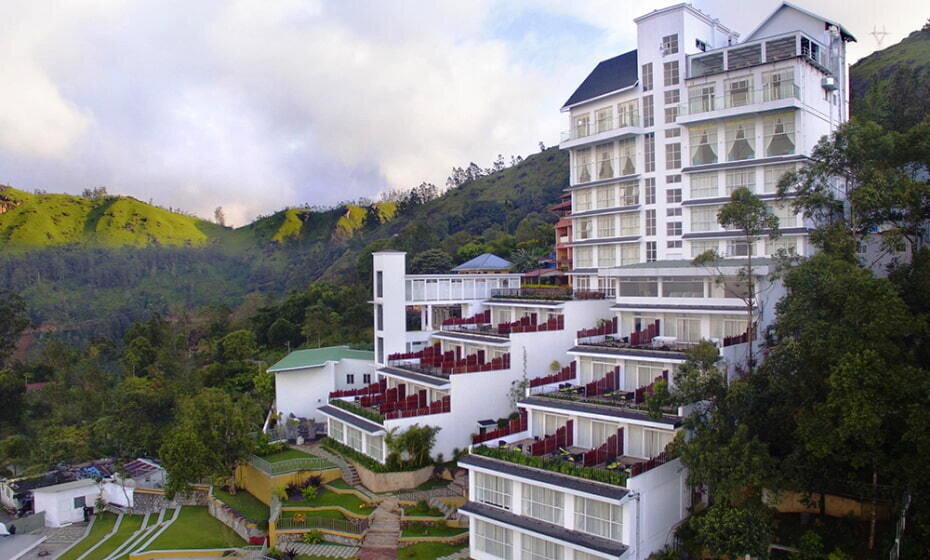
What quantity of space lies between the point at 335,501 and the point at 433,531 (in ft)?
15.6

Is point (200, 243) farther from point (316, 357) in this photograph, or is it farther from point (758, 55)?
point (758, 55)

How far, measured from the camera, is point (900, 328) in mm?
15328

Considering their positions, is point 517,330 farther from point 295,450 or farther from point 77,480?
point 77,480

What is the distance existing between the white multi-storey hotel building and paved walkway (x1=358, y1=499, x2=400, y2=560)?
9.94ft

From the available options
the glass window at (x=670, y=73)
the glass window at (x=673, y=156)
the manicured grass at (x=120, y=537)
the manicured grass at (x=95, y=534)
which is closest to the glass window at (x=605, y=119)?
the glass window at (x=670, y=73)

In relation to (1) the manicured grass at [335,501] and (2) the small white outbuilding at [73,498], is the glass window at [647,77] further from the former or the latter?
(2) the small white outbuilding at [73,498]

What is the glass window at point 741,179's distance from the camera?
29297mm

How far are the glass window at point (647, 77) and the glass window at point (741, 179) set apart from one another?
6042 mm

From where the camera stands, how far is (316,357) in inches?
1396

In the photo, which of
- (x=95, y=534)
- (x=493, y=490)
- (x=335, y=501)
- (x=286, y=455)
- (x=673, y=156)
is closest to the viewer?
(x=493, y=490)

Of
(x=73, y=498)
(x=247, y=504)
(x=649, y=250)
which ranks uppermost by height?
(x=649, y=250)

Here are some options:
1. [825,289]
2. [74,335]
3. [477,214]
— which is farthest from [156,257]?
[825,289]

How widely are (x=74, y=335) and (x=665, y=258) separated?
6844 centimetres

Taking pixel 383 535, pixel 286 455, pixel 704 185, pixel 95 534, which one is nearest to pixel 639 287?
pixel 704 185
